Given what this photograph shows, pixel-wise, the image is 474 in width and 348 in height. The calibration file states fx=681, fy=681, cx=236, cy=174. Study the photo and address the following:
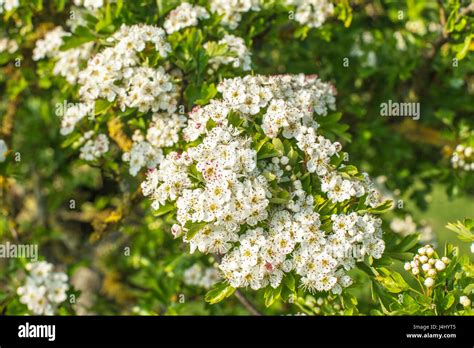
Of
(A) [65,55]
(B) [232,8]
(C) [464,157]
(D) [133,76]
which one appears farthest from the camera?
(C) [464,157]

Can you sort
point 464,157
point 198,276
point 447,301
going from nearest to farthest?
point 447,301, point 464,157, point 198,276

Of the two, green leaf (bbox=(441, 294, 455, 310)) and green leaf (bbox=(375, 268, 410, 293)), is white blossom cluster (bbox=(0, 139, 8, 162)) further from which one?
green leaf (bbox=(441, 294, 455, 310))

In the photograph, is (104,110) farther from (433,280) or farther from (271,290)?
(433,280)

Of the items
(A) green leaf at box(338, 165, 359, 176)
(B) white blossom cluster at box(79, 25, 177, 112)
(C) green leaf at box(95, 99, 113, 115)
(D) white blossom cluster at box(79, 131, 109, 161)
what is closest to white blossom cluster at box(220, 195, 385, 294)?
(A) green leaf at box(338, 165, 359, 176)

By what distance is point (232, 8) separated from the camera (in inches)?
181

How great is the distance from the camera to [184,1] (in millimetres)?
4637

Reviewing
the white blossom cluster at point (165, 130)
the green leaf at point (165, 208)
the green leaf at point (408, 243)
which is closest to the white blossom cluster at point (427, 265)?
the green leaf at point (408, 243)

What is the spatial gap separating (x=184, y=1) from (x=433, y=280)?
2467mm

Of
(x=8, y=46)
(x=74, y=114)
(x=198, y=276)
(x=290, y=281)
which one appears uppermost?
(x=8, y=46)

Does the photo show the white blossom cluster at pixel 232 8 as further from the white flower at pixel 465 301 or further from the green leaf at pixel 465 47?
the white flower at pixel 465 301

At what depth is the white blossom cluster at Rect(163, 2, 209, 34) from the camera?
4457 millimetres

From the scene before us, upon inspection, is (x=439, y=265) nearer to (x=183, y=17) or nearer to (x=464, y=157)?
(x=464, y=157)

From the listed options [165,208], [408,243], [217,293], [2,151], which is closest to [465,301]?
[408,243]

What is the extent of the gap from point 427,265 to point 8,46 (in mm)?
3574
